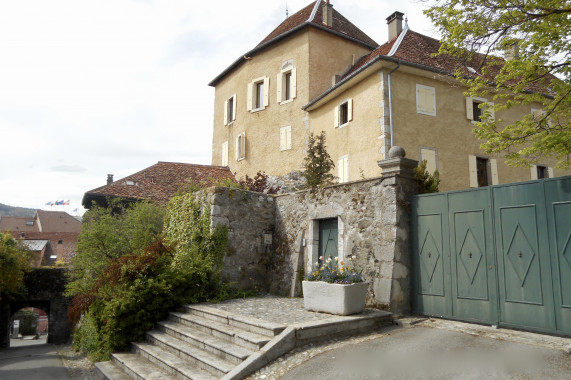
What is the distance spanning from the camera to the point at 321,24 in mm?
17125

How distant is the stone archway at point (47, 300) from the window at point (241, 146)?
36.5 ft

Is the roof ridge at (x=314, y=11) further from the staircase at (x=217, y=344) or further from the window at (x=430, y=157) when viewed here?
the staircase at (x=217, y=344)

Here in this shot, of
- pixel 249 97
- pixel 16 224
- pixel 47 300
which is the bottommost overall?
pixel 47 300

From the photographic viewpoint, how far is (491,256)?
5.92 meters

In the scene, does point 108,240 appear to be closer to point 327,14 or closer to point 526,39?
point 526,39

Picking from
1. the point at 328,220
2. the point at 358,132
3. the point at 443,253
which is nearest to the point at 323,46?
the point at 358,132

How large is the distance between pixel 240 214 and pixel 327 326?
4608mm

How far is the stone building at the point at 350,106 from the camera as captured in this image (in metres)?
12.5

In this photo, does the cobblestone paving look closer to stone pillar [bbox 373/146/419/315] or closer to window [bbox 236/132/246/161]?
stone pillar [bbox 373/146/419/315]

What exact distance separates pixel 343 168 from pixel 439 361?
9647mm

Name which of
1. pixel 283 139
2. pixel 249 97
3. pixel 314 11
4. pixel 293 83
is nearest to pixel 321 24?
pixel 314 11

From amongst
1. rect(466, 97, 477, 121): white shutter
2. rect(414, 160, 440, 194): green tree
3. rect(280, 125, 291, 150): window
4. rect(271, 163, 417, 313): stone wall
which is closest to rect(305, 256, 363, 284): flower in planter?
rect(271, 163, 417, 313): stone wall

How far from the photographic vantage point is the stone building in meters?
12.5

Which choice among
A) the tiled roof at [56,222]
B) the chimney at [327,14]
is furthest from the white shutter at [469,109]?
the tiled roof at [56,222]
